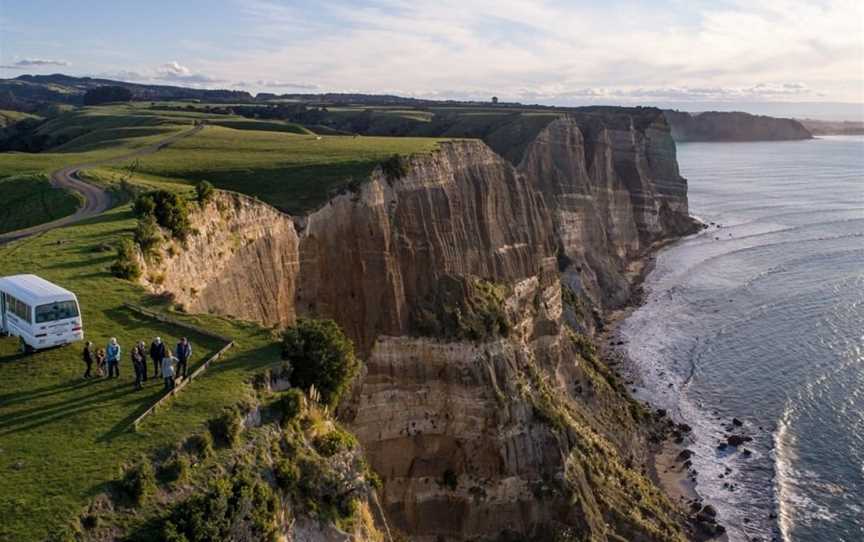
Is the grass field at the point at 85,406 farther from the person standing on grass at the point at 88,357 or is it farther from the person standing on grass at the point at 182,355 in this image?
the person standing on grass at the point at 182,355

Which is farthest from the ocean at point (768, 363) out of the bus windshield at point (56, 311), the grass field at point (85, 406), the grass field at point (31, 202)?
the grass field at point (31, 202)

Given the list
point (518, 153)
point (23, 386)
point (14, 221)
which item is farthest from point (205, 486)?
point (518, 153)

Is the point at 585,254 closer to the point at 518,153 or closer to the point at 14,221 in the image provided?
the point at 518,153

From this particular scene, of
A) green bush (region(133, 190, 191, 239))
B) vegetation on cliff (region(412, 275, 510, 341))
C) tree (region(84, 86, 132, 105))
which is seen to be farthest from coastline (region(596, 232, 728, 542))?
tree (region(84, 86, 132, 105))

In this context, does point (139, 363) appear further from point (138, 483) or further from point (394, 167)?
point (394, 167)

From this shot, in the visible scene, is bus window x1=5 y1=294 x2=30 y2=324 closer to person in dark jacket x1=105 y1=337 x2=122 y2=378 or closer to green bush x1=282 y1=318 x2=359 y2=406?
person in dark jacket x1=105 y1=337 x2=122 y2=378

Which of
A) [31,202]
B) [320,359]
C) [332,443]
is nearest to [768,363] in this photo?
[320,359]
